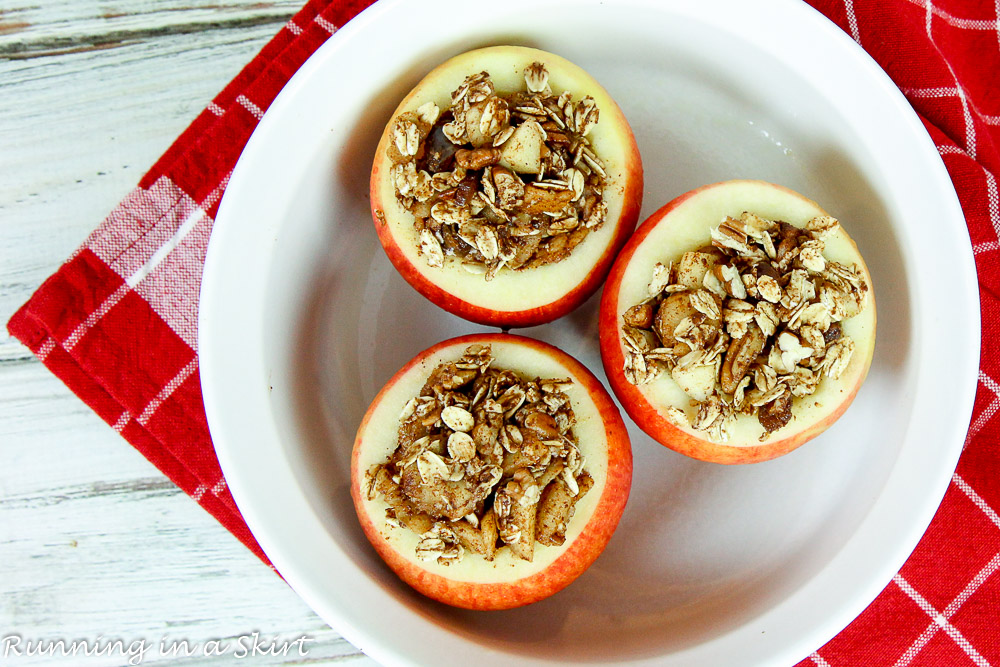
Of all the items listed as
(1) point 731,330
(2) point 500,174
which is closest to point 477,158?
Result: (2) point 500,174

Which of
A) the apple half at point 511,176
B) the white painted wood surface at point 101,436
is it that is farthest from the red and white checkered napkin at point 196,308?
the apple half at point 511,176

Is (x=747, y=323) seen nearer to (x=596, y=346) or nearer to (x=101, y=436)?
(x=596, y=346)

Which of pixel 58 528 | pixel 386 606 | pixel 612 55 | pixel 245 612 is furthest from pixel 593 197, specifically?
pixel 58 528

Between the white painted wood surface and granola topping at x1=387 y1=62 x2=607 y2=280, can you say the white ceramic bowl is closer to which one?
granola topping at x1=387 y1=62 x2=607 y2=280

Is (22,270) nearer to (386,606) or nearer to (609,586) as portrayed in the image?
(386,606)

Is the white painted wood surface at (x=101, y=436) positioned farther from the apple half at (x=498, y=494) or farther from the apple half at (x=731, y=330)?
the apple half at (x=731, y=330)

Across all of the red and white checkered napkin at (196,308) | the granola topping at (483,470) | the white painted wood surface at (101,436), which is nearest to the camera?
the granola topping at (483,470)
